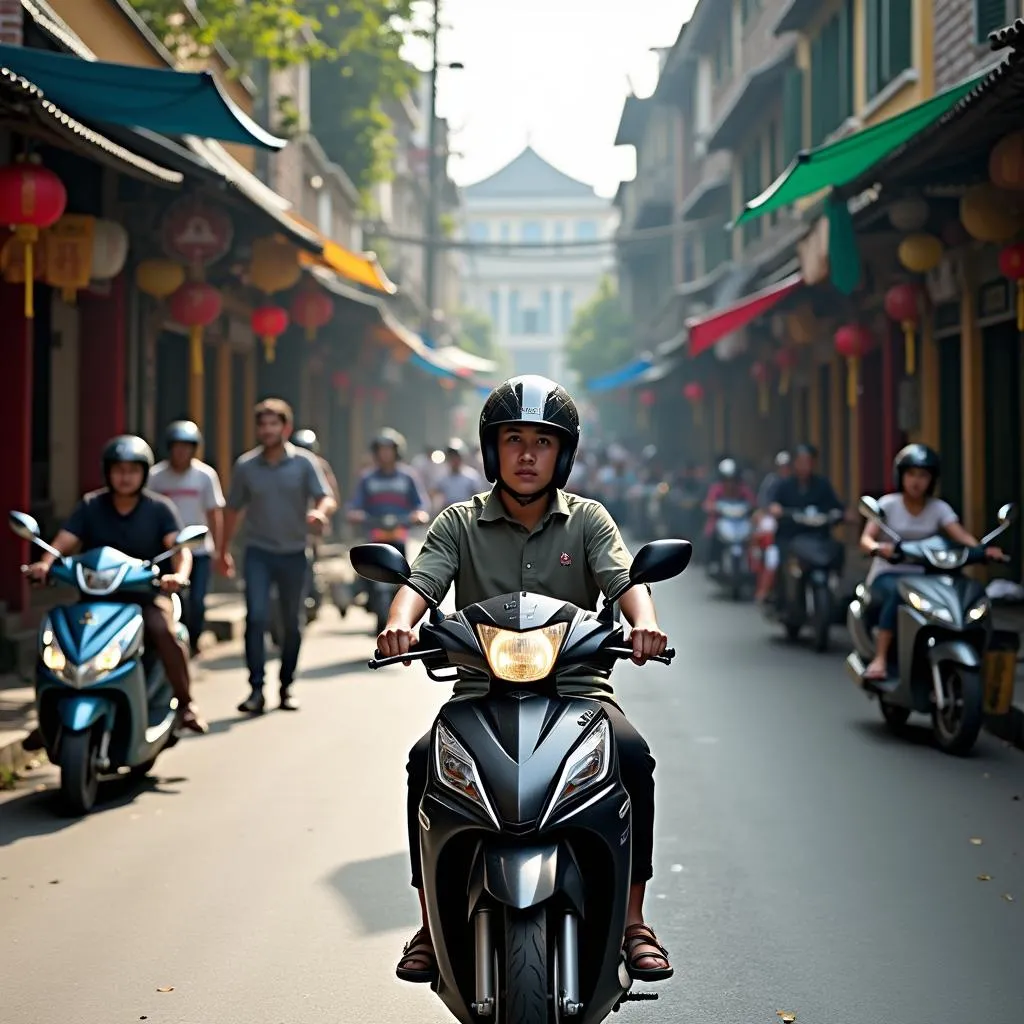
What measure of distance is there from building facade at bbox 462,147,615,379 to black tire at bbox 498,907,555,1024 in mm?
122166

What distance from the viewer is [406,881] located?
20.7 feet

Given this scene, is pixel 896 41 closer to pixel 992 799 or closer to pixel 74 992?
pixel 992 799

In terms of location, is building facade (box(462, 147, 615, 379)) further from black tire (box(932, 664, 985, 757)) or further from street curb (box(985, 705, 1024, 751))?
black tire (box(932, 664, 985, 757))

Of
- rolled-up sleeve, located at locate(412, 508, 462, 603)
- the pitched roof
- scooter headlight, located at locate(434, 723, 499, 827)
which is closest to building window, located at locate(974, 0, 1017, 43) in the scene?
rolled-up sleeve, located at locate(412, 508, 462, 603)

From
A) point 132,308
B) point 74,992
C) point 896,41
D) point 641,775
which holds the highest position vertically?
point 896,41

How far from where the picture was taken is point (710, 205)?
3922 centimetres

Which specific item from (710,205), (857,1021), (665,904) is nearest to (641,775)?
(857,1021)

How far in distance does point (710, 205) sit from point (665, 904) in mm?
34451

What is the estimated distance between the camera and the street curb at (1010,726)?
947cm

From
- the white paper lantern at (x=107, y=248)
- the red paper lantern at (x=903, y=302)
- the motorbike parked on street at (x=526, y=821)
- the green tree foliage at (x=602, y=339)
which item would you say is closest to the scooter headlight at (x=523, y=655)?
the motorbike parked on street at (x=526, y=821)

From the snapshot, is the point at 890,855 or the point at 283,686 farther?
the point at 283,686

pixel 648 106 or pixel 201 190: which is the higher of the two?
pixel 648 106

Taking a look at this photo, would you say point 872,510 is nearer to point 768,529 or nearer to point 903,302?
point 903,302

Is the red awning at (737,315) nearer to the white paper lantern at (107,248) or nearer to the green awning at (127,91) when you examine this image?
the white paper lantern at (107,248)
